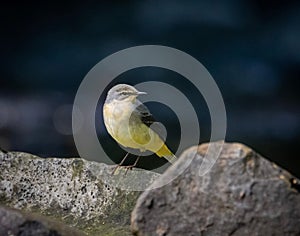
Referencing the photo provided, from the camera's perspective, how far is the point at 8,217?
2318mm

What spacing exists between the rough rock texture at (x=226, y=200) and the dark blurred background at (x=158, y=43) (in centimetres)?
359

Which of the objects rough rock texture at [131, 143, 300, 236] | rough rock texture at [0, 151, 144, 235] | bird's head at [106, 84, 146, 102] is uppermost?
bird's head at [106, 84, 146, 102]

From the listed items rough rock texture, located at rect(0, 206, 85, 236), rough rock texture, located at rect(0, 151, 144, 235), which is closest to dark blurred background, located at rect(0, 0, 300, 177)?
rough rock texture, located at rect(0, 151, 144, 235)

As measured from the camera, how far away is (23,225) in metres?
2.30

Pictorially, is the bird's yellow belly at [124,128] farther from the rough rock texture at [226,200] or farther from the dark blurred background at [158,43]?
the dark blurred background at [158,43]

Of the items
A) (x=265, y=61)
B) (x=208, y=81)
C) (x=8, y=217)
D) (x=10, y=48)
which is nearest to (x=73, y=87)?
(x=10, y=48)

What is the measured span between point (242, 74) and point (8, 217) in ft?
13.9

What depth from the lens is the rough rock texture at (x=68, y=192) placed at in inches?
112

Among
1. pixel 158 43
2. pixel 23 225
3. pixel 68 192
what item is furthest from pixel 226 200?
pixel 158 43

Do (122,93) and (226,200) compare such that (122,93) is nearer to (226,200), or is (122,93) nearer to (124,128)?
(124,128)

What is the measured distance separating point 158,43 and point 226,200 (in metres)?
4.26

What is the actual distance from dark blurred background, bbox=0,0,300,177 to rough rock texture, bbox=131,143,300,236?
11.8 ft

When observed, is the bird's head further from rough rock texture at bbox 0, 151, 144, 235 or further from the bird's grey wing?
rough rock texture at bbox 0, 151, 144, 235

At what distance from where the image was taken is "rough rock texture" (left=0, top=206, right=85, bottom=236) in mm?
2299
